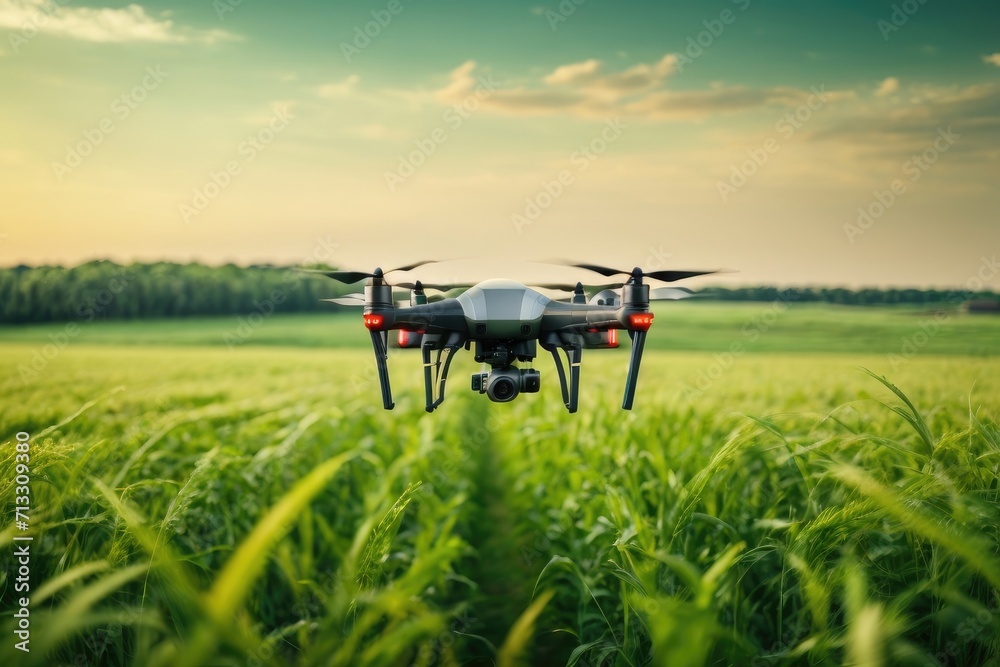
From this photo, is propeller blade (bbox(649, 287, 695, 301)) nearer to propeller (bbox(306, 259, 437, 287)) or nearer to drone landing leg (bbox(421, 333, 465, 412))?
drone landing leg (bbox(421, 333, 465, 412))

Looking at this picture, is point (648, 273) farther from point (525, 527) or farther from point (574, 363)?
point (525, 527)

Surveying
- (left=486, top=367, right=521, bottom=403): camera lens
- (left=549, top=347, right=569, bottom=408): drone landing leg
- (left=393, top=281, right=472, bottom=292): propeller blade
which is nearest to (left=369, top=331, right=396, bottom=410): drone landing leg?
(left=393, top=281, right=472, bottom=292): propeller blade

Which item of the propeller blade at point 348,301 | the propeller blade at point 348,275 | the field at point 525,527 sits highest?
the propeller blade at point 348,275

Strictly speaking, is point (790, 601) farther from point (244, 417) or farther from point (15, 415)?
point (15, 415)

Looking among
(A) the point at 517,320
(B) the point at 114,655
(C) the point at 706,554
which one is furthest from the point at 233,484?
(A) the point at 517,320

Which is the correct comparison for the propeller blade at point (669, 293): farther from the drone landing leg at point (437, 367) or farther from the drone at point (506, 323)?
the drone landing leg at point (437, 367)

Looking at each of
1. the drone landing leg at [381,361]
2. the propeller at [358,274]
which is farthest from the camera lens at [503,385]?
the propeller at [358,274]

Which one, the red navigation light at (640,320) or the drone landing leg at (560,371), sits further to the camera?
the drone landing leg at (560,371)
